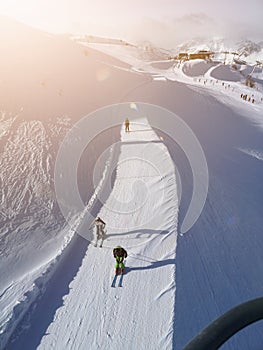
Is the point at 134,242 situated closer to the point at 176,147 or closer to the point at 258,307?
the point at 258,307

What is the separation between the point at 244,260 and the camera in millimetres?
12562

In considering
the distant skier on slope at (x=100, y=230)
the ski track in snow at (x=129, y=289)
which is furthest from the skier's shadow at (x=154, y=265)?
the distant skier on slope at (x=100, y=230)

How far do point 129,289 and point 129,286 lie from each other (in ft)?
0.48

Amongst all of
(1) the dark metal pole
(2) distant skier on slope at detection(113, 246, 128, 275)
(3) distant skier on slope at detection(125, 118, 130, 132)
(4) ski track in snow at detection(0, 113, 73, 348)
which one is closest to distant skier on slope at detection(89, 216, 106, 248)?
(4) ski track in snow at detection(0, 113, 73, 348)

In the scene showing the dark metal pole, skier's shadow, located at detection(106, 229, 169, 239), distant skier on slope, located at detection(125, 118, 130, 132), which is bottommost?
the dark metal pole

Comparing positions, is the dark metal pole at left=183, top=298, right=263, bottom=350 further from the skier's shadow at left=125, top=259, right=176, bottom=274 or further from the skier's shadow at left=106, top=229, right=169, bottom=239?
the skier's shadow at left=106, top=229, right=169, bottom=239

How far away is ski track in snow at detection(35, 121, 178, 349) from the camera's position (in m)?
8.61

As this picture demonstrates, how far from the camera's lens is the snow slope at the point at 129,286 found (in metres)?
8.62

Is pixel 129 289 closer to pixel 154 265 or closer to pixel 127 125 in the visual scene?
pixel 154 265

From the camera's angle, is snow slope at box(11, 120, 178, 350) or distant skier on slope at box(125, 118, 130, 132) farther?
distant skier on slope at box(125, 118, 130, 132)

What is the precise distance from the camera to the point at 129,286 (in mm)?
10406

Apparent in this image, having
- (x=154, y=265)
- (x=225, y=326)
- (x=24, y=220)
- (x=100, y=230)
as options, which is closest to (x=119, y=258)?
(x=154, y=265)

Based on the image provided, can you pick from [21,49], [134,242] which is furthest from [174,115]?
[21,49]

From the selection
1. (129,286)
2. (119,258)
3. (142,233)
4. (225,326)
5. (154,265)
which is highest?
(142,233)
